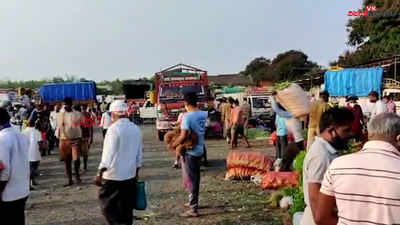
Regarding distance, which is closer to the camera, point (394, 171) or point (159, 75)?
point (394, 171)

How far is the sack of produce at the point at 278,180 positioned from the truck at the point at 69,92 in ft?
77.8

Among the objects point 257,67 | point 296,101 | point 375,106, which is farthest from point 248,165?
point 257,67

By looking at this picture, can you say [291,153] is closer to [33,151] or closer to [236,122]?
[33,151]

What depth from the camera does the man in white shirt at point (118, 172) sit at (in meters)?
5.73

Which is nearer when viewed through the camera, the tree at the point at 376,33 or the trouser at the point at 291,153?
the trouser at the point at 291,153

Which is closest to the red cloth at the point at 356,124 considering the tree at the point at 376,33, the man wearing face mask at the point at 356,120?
the man wearing face mask at the point at 356,120

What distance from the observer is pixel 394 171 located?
2723 mm

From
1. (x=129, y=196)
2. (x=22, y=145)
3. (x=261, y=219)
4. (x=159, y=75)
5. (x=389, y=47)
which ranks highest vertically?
(x=389, y=47)

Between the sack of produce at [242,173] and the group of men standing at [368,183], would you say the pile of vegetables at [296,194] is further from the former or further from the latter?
the group of men standing at [368,183]

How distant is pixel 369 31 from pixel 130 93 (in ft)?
69.4

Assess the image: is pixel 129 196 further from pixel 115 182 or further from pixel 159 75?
pixel 159 75

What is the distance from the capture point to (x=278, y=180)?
936cm

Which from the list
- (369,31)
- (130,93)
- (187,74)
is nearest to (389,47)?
(369,31)

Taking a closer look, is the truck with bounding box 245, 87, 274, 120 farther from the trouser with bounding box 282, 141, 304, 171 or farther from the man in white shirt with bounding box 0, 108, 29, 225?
the man in white shirt with bounding box 0, 108, 29, 225
